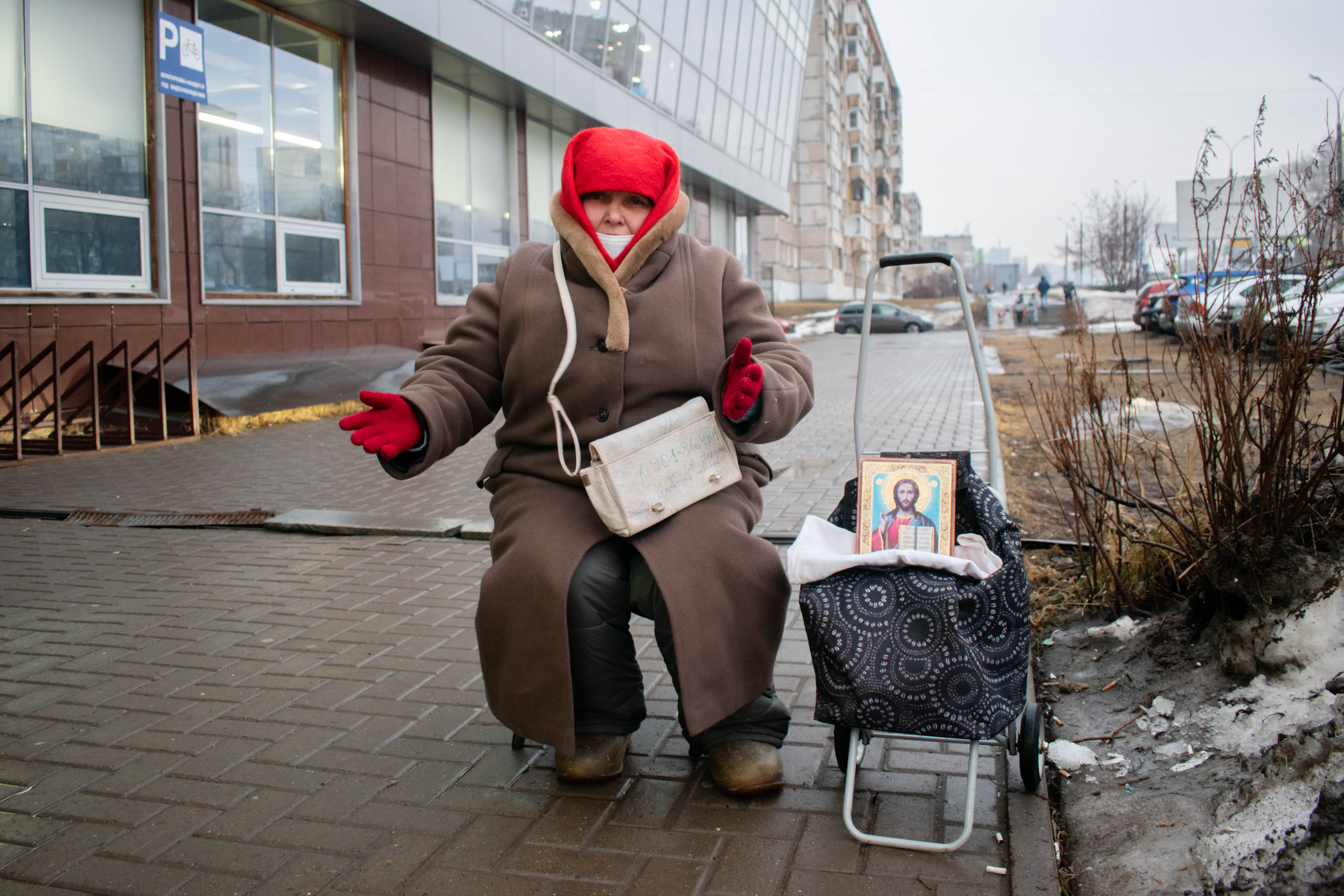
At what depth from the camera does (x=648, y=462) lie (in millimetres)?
2635

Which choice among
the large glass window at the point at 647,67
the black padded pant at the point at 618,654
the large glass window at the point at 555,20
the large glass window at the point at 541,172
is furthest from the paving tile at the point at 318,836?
the large glass window at the point at 647,67

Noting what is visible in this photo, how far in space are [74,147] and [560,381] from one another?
9.74 metres

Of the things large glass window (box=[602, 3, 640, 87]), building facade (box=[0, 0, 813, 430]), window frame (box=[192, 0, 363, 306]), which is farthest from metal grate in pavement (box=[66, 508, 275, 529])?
large glass window (box=[602, 3, 640, 87])

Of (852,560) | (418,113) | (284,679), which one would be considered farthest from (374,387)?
(852,560)

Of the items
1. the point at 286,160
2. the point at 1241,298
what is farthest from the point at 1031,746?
the point at 286,160

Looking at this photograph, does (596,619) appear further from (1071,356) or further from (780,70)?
(780,70)

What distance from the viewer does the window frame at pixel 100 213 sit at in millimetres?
9648

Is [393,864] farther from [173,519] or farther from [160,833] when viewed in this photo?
[173,519]

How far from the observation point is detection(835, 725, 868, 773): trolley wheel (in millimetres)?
2596

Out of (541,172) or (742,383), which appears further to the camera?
(541,172)

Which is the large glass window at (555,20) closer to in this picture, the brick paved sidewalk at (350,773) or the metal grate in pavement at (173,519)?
the metal grate in pavement at (173,519)

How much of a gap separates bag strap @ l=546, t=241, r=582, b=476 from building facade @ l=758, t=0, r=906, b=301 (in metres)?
47.6

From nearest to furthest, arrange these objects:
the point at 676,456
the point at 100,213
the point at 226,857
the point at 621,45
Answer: the point at 226,857
the point at 676,456
the point at 100,213
the point at 621,45

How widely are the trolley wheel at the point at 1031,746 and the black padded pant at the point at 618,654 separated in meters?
0.62
